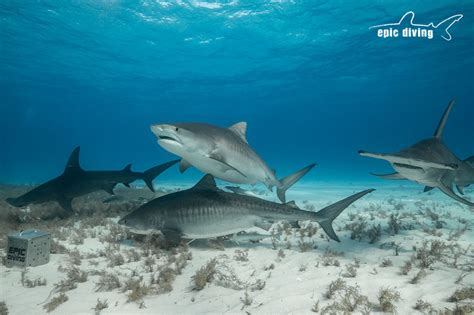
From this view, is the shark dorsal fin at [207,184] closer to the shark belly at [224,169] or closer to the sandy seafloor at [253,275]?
the shark belly at [224,169]

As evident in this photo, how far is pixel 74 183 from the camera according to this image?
9938 millimetres

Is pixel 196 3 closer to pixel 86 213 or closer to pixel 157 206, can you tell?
pixel 86 213

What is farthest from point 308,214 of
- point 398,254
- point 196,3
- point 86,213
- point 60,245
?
point 196,3

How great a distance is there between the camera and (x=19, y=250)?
5.77 metres

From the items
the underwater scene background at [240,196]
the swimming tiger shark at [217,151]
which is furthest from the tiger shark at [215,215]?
the swimming tiger shark at [217,151]

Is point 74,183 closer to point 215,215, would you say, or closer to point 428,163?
point 215,215

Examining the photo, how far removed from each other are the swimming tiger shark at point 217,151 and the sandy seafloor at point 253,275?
1.63 meters

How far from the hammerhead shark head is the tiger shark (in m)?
3.10

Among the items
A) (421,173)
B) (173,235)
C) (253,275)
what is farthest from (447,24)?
(173,235)

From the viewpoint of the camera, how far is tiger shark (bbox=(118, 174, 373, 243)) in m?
5.73

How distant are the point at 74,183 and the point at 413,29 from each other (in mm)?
37650

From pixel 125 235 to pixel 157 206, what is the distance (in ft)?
5.65

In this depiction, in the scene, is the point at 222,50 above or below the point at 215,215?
above

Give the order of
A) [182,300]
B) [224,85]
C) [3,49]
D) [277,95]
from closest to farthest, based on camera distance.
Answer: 1. [182,300]
2. [3,49]
3. [224,85]
4. [277,95]
